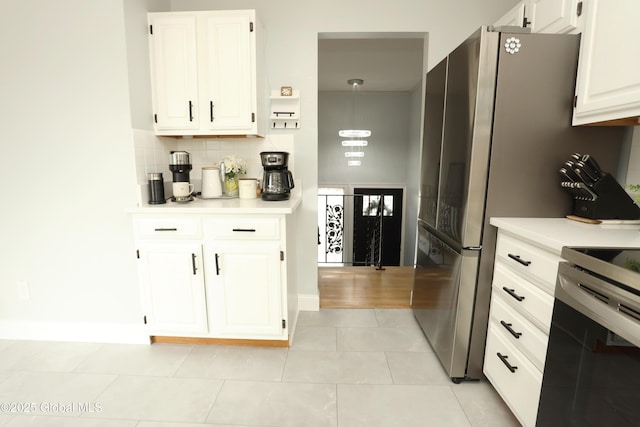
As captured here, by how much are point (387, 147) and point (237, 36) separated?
174 inches

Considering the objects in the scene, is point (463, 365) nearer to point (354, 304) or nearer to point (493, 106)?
point (354, 304)

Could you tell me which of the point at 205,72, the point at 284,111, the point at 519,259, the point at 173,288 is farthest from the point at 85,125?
the point at 519,259

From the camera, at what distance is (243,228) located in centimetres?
203

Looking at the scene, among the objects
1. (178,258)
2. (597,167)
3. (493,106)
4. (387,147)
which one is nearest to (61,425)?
(178,258)

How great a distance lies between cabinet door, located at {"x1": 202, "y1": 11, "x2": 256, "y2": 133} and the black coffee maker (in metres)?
0.25

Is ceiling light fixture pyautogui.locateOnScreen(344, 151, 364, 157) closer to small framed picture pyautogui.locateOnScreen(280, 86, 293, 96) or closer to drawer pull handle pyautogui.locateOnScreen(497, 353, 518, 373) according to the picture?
small framed picture pyautogui.locateOnScreen(280, 86, 293, 96)

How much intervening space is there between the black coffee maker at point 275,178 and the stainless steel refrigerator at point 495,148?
108cm

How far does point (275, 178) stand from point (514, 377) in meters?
→ 1.77

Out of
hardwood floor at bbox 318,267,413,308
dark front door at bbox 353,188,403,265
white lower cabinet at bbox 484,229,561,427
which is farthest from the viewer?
dark front door at bbox 353,188,403,265

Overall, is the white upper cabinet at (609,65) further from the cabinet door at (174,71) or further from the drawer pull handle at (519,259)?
the cabinet door at (174,71)

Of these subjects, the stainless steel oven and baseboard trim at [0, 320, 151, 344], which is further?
baseboard trim at [0, 320, 151, 344]

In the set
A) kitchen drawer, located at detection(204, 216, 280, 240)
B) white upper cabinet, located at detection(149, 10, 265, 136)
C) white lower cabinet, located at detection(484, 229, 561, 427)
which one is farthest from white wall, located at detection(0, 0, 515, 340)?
white lower cabinet, located at detection(484, 229, 561, 427)

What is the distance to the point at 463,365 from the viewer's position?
1.84 metres

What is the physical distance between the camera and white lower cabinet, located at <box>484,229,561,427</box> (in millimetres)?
1349
